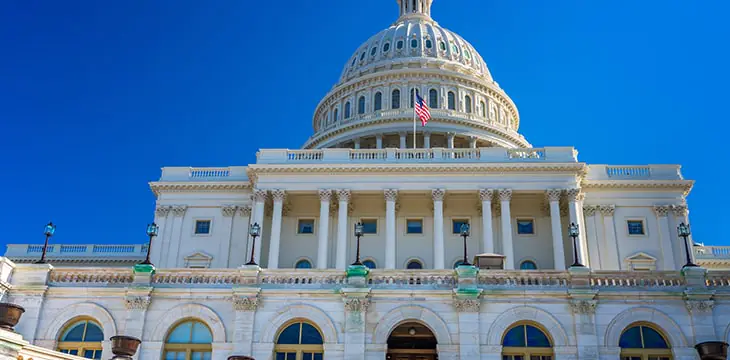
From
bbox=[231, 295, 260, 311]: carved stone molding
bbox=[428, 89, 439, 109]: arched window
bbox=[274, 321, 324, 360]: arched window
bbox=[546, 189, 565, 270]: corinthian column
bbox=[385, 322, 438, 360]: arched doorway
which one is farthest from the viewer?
bbox=[428, 89, 439, 109]: arched window

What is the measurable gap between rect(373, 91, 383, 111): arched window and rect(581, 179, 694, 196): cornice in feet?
125

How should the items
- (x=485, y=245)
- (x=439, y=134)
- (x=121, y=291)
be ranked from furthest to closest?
1. (x=439, y=134)
2. (x=485, y=245)
3. (x=121, y=291)

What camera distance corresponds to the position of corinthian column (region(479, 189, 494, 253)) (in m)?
62.4

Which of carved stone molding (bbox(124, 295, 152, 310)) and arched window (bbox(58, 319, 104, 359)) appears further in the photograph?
carved stone molding (bbox(124, 295, 152, 310))

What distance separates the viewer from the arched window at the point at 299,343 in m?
33.1

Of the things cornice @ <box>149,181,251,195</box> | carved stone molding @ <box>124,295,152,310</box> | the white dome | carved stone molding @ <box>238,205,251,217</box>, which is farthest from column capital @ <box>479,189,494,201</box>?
carved stone molding @ <box>124,295,152,310</box>

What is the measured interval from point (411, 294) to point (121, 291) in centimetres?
1329

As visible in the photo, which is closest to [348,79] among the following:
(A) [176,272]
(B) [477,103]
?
(B) [477,103]

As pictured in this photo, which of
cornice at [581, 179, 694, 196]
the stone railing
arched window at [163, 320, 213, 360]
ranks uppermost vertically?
the stone railing

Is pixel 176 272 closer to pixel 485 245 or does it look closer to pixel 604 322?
pixel 604 322

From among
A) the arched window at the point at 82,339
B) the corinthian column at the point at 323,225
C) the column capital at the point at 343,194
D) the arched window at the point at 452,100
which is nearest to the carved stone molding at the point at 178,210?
the corinthian column at the point at 323,225

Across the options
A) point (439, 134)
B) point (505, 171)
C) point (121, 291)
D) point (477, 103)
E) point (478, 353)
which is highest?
point (477, 103)

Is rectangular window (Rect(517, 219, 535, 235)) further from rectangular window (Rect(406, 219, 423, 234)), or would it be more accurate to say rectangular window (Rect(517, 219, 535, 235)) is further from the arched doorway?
the arched doorway

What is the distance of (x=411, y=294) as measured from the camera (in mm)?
33781
